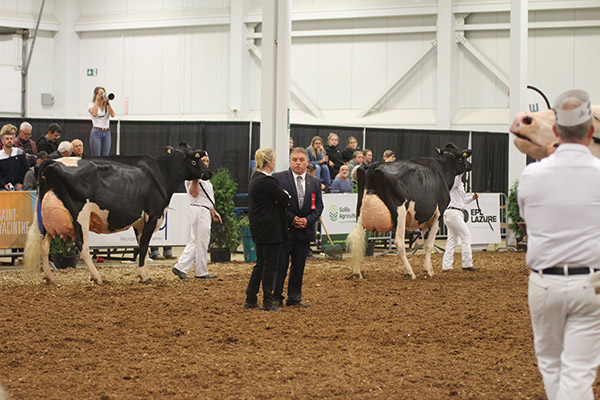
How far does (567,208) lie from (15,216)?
11722mm

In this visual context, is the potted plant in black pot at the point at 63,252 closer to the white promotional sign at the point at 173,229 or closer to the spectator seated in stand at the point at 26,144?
the white promotional sign at the point at 173,229

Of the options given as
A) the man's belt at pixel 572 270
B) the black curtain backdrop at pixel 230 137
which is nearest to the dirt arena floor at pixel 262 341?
the man's belt at pixel 572 270

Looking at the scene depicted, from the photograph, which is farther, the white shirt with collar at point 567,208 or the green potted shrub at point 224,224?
the green potted shrub at point 224,224

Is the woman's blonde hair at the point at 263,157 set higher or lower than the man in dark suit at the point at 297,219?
higher

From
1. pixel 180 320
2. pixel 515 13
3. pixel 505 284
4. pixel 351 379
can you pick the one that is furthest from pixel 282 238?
pixel 515 13

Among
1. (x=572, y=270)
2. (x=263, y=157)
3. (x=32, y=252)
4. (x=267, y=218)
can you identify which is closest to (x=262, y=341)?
(x=267, y=218)

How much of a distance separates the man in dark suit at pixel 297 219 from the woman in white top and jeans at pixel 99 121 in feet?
22.1

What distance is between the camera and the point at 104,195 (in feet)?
39.7

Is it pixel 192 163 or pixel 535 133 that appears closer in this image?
pixel 535 133

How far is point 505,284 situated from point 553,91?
14.7 metres

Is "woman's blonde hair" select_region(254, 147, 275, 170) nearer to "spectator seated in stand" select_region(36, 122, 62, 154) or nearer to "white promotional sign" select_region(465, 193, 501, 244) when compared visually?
"spectator seated in stand" select_region(36, 122, 62, 154)

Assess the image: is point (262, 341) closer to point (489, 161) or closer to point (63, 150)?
point (63, 150)

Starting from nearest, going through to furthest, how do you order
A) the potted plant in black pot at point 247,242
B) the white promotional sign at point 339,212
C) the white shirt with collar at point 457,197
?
1. the white shirt with collar at point 457,197
2. the potted plant in black pot at point 247,242
3. the white promotional sign at point 339,212

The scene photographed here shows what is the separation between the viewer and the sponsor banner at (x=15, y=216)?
45.7 feet
